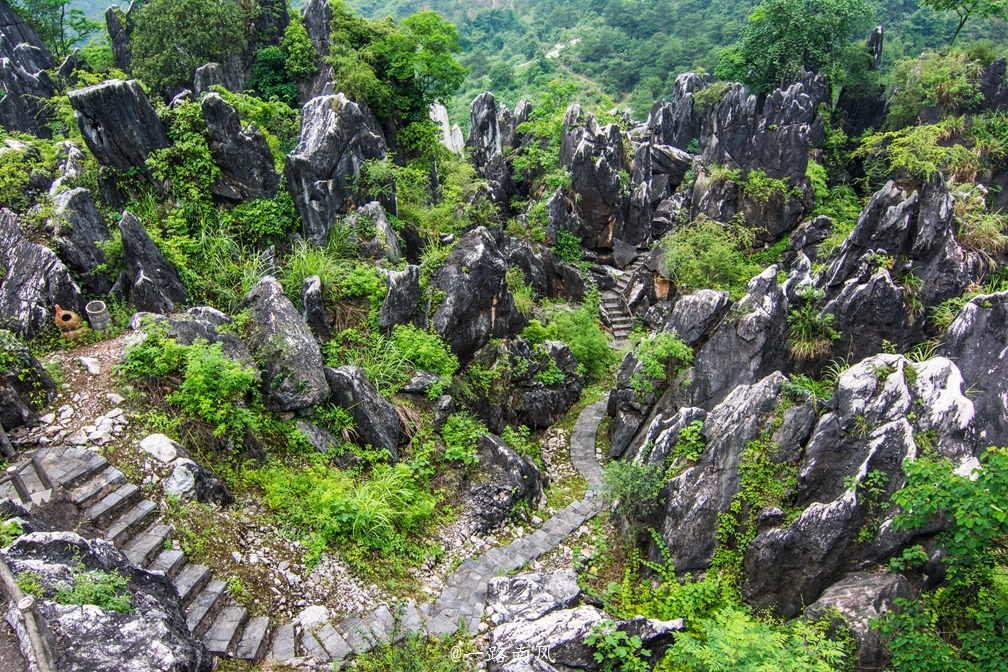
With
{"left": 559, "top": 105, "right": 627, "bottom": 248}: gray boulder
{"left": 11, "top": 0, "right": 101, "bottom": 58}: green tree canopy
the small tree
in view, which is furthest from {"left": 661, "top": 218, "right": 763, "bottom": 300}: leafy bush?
{"left": 11, "top": 0, "right": 101, "bottom": 58}: green tree canopy

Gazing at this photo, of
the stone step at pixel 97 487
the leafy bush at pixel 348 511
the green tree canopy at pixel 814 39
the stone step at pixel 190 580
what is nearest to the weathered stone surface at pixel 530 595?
the leafy bush at pixel 348 511

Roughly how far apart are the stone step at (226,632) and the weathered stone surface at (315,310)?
5.19 meters

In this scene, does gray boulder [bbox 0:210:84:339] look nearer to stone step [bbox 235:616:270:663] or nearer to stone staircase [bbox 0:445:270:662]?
stone staircase [bbox 0:445:270:662]

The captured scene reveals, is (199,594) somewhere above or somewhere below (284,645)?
above

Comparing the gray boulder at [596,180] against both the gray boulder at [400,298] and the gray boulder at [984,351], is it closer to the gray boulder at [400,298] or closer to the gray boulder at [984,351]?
the gray boulder at [400,298]

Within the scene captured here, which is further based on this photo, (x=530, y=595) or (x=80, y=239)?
(x=80, y=239)

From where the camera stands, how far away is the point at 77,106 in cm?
1038

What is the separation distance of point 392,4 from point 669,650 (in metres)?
73.0

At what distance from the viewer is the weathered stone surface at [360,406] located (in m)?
8.98

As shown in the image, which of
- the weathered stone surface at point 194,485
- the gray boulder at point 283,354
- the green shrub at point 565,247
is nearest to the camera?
the weathered stone surface at point 194,485

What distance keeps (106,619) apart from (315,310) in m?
6.36

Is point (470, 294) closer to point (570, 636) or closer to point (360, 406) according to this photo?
point (360, 406)

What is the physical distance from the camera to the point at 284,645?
5.79 metres

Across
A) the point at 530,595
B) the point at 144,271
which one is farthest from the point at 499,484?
the point at 144,271
